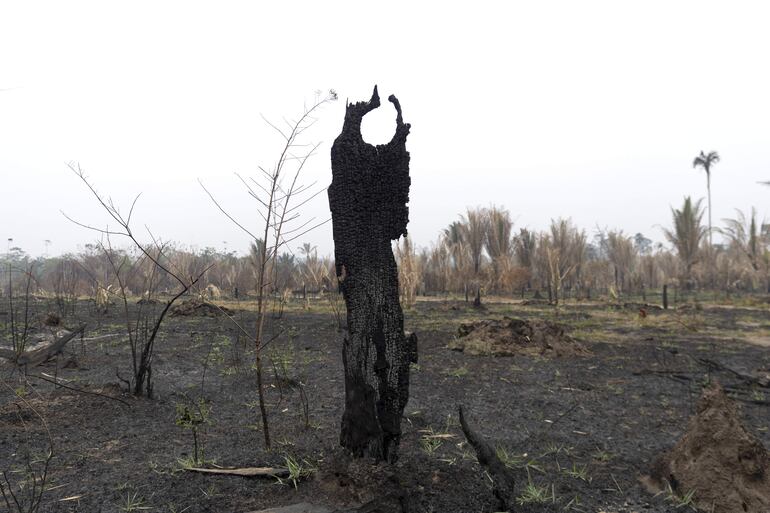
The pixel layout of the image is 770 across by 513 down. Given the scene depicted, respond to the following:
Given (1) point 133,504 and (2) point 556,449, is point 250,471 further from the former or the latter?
(2) point 556,449

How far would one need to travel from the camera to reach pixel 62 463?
276cm

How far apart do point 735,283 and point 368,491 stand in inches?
1033

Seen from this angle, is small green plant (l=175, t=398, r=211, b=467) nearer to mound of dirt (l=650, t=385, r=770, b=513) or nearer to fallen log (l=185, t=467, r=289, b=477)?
fallen log (l=185, t=467, r=289, b=477)

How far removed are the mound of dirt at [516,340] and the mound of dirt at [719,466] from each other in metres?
3.91

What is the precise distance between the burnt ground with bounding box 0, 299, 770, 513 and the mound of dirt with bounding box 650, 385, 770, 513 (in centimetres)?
14

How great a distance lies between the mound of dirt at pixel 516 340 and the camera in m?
6.52

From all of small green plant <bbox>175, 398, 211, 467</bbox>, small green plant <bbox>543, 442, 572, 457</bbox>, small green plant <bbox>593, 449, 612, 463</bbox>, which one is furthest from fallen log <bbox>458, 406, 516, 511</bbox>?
small green plant <bbox>175, 398, 211, 467</bbox>

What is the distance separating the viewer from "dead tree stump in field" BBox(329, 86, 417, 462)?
94.1 inches

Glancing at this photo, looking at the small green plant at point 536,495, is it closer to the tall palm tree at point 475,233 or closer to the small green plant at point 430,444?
the small green plant at point 430,444

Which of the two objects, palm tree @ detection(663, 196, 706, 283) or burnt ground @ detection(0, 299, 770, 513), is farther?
palm tree @ detection(663, 196, 706, 283)

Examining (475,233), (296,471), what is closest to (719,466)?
(296,471)

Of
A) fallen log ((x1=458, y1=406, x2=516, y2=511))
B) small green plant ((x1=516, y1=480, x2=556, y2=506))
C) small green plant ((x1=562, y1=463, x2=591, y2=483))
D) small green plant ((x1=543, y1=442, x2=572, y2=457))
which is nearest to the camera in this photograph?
fallen log ((x1=458, y1=406, x2=516, y2=511))

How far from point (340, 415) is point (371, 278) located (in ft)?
5.71

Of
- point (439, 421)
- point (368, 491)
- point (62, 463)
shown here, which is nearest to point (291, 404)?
point (439, 421)
